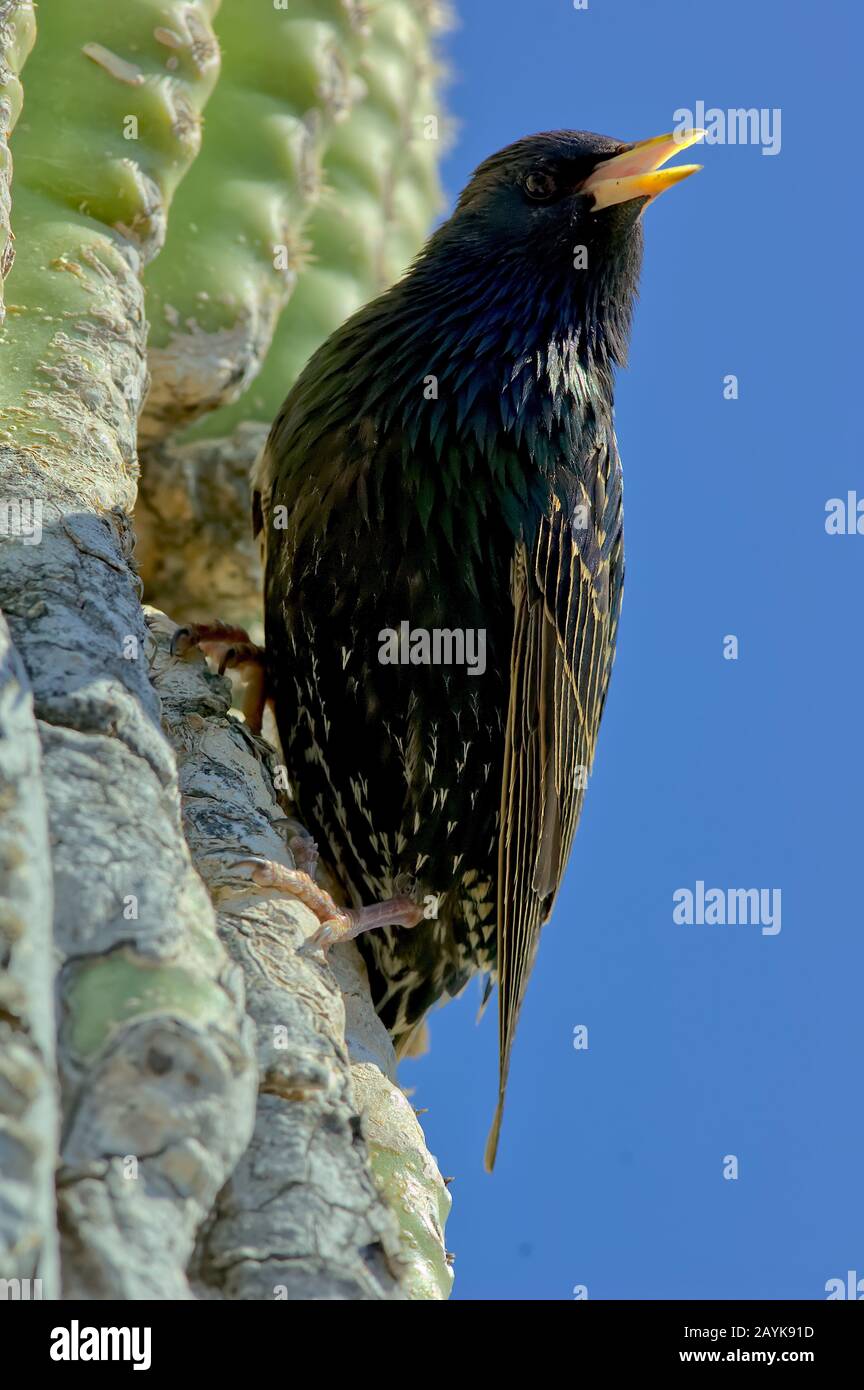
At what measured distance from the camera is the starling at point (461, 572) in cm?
366

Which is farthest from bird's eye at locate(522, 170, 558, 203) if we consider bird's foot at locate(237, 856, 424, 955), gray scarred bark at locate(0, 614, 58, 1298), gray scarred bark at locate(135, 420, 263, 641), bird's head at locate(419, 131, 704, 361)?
gray scarred bark at locate(0, 614, 58, 1298)

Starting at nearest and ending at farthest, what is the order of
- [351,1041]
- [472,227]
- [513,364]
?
Result: [351,1041] → [513,364] → [472,227]

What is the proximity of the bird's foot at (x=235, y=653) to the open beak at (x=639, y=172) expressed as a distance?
54.6 inches

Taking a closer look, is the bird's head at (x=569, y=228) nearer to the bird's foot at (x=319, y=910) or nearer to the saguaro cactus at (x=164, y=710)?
the saguaro cactus at (x=164, y=710)

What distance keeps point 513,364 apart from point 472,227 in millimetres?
580

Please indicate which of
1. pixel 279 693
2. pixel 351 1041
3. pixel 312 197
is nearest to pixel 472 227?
pixel 312 197

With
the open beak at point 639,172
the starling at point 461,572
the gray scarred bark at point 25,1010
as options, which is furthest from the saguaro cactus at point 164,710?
the open beak at point 639,172

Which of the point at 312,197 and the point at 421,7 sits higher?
the point at 421,7

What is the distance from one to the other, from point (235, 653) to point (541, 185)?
4.63 ft

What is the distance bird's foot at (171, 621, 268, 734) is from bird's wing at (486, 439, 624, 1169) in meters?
0.62

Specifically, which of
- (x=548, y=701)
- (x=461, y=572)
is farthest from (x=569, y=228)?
(x=548, y=701)

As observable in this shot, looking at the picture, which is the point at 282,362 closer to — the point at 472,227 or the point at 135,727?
the point at 472,227

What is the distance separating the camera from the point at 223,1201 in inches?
81.0

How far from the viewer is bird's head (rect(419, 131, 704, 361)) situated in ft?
13.3
